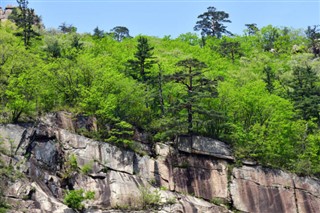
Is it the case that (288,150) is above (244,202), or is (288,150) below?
above

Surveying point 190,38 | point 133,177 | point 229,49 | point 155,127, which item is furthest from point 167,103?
point 190,38

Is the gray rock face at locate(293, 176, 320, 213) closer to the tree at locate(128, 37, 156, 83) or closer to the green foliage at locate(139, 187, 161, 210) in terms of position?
the green foliage at locate(139, 187, 161, 210)

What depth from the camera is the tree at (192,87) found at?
38938mm

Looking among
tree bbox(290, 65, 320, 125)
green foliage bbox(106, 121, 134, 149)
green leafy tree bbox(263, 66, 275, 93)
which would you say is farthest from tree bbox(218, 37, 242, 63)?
green foliage bbox(106, 121, 134, 149)

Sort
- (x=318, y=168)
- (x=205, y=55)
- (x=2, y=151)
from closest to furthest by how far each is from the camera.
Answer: (x=2, y=151), (x=318, y=168), (x=205, y=55)

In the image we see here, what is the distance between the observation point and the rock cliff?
31.5 m

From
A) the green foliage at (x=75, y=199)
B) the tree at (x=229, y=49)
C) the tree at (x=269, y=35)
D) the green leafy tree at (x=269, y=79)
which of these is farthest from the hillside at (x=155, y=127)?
the tree at (x=269, y=35)

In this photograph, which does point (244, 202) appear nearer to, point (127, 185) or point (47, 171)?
point (127, 185)

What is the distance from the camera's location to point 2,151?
31.3 meters

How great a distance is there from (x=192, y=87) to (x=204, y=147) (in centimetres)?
625

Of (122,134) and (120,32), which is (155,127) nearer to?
(122,134)

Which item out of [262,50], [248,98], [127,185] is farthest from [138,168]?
[262,50]

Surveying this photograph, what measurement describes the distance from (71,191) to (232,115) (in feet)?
60.2

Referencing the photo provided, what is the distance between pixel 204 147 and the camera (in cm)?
3862
